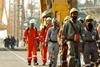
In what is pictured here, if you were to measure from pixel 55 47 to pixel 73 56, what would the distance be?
4.92 metres

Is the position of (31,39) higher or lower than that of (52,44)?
lower

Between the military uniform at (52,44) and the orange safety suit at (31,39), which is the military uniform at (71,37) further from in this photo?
the orange safety suit at (31,39)

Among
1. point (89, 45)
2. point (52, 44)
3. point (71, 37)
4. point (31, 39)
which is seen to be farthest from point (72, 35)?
point (31, 39)

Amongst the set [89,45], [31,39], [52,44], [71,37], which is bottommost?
[31,39]

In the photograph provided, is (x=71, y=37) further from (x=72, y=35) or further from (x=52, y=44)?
(x=52, y=44)

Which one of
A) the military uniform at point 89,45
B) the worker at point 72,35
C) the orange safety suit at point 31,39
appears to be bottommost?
the orange safety suit at point 31,39

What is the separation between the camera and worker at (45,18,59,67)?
64.6 feet

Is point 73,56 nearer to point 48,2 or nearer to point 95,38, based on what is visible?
point 95,38

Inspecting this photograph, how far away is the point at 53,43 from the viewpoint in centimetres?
2020

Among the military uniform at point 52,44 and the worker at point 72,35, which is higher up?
the worker at point 72,35

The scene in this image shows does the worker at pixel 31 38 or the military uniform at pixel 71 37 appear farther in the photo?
the worker at pixel 31 38

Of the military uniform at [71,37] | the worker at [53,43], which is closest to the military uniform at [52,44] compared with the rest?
the worker at [53,43]

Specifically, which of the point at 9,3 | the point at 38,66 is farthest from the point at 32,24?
the point at 9,3

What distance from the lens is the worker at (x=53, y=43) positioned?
19.7 m
